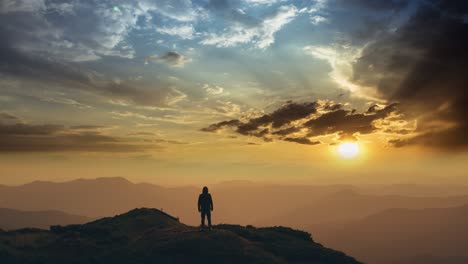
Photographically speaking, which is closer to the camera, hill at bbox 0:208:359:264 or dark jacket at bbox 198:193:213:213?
hill at bbox 0:208:359:264

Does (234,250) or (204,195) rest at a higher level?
(204,195)

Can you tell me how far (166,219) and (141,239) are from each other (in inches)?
442

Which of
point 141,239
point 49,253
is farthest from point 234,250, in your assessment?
point 49,253

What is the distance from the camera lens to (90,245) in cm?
3338

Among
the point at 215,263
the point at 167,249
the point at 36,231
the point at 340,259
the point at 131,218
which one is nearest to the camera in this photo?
the point at 215,263

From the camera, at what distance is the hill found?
29484 millimetres

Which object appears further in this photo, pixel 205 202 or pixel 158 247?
pixel 205 202

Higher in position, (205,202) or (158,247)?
(205,202)

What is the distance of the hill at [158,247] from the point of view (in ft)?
96.7

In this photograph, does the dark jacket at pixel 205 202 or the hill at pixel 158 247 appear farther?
the dark jacket at pixel 205 202

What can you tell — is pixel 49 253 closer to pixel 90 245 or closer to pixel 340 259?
pixel 90 245

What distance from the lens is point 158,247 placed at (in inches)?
1230

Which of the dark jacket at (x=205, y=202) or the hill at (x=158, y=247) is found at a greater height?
the dark jacket at (x=205, y=202)

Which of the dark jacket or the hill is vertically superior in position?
the dark jacket
